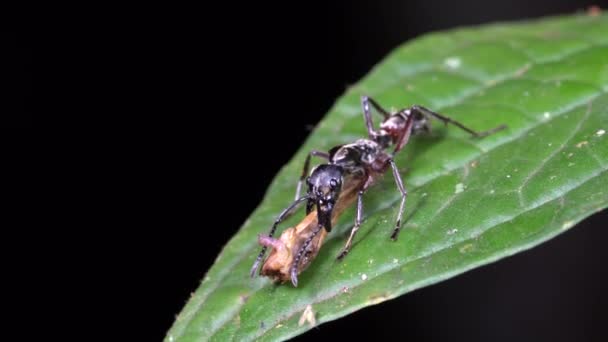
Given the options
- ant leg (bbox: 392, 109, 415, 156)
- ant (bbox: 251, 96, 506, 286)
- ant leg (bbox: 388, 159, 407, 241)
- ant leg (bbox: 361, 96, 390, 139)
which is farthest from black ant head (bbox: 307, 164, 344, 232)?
ant leg (bbox: 361, 96, 390, 139)

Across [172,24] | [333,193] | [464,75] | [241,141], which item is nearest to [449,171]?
[333,193]

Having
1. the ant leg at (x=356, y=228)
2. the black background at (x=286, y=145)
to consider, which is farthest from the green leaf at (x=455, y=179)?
the black background at (x=286, y=145)

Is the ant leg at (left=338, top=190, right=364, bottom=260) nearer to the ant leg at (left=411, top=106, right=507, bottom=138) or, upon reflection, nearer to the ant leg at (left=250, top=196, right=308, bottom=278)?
the ant leg at (left=250, top=196, right=308, bottom=278)

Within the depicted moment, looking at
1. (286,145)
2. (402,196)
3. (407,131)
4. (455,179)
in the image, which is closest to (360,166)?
(407,131)

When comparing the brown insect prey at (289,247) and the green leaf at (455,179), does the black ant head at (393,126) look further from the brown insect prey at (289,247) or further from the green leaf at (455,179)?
Result: the brown insect prey at (289,247)

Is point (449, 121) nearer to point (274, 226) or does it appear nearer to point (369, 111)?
point (369, 111)

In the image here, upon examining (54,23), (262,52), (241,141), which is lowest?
(241,141)

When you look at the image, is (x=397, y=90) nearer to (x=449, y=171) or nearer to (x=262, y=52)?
(x=449, y=171)
